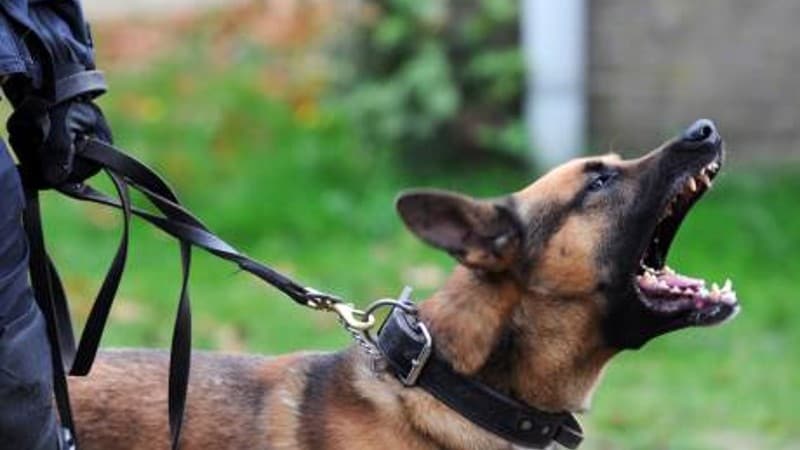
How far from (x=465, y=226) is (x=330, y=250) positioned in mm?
5132

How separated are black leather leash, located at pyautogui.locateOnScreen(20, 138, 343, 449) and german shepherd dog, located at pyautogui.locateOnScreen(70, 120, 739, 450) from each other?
5.9 inches

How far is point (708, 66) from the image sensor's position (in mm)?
9914

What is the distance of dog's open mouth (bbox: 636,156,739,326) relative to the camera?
14.1 feet

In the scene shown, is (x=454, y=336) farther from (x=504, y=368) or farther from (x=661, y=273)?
(x=661, y=273)

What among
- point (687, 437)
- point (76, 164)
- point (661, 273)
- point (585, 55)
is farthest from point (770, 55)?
point (76, 164)

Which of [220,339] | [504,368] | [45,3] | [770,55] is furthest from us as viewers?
[770,55]

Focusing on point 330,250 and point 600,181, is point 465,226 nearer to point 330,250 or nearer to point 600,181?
point 600,181

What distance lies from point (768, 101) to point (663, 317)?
5850mm

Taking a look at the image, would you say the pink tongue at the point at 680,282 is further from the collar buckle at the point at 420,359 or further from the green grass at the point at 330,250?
the green grass at the point at 330,250

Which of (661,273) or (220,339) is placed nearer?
(661,273)

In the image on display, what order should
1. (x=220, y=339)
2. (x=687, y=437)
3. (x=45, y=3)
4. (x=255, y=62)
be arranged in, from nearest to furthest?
(x=45, y=3), (x=687, y=437), (x=220, y=339), (x=255, y=62)

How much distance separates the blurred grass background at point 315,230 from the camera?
24.5 ft

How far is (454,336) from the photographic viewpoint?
4254 mm

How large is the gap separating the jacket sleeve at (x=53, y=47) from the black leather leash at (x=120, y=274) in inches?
6.8
